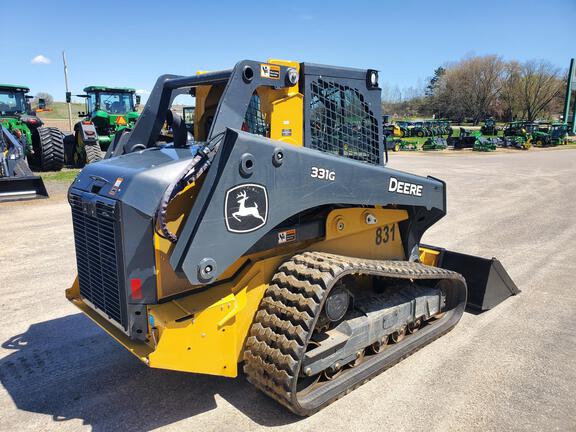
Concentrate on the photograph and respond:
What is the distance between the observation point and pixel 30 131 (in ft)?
52.5

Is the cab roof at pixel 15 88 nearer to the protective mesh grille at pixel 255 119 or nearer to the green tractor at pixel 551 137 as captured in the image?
the protective mesh grille at pixel 255 119

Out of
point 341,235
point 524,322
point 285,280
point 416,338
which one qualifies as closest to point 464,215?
point 524,322

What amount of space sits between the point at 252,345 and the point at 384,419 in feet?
3.56

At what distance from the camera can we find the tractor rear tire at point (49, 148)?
14.9 meters

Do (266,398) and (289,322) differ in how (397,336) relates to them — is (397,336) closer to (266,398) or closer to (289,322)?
(266,398)

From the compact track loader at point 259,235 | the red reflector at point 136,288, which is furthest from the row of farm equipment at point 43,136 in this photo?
the red reflector at point 136,288

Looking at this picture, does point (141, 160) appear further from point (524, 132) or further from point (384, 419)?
point (524, 132)

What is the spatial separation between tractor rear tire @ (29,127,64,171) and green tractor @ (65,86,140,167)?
863mm

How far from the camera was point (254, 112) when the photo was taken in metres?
3.79

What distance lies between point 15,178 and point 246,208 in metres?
10.3

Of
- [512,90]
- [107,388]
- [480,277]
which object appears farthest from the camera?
[512,90]

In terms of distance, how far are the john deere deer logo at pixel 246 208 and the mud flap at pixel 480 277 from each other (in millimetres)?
3294

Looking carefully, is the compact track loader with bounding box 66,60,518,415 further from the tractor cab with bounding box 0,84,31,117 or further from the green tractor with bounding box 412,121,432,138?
the green tractor with bounding box 412,121,432,138

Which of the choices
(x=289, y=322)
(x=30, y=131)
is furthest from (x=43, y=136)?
(x=289, y=322)
